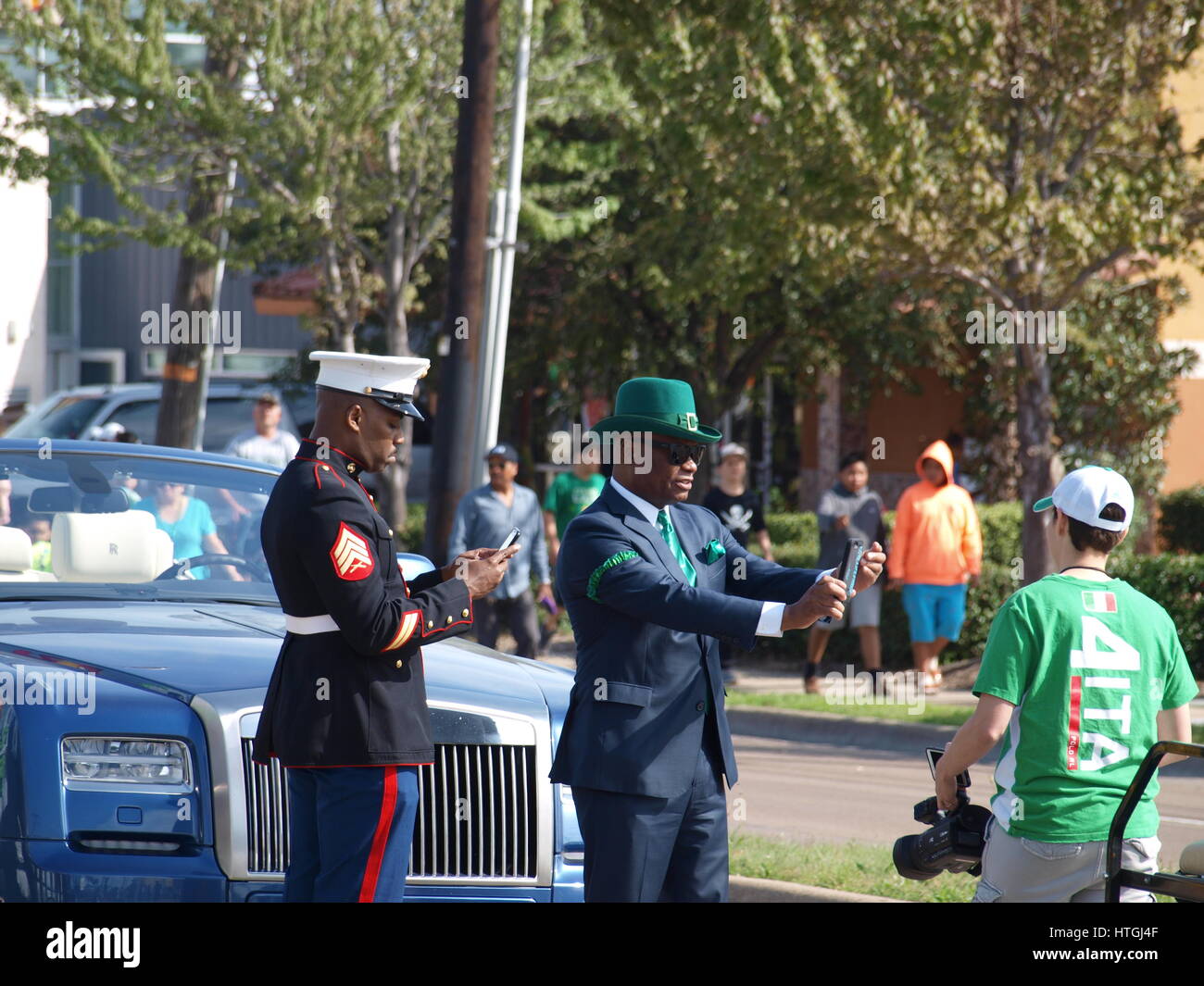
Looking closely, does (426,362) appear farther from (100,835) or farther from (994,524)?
(994,524)

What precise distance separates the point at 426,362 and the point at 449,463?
8255mm

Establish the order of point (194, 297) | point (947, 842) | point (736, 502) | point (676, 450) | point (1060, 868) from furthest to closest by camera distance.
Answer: point (194, 297) < point (736, 502) < point (676, 450) < point (947, 842) < point (1060, 868)

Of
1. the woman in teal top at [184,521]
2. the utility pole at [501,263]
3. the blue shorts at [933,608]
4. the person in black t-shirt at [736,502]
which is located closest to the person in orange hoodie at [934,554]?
the blue shorts at [933,608]

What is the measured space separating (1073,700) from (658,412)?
51.8 inches

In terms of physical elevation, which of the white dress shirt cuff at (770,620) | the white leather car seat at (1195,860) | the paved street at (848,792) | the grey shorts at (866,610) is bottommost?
the paved street at (848,792)

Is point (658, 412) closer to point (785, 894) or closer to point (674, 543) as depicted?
point (674, 543)

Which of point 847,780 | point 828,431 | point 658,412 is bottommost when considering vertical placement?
point 847,780

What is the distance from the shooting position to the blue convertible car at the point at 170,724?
418 cm

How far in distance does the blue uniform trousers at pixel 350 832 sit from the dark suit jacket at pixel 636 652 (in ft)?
1.52

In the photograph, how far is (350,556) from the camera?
399 cm

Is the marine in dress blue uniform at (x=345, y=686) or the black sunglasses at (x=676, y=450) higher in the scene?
the black sunglasses at (x=676, y=450)

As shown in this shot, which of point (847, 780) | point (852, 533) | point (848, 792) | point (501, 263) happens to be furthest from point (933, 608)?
point (501, 263)

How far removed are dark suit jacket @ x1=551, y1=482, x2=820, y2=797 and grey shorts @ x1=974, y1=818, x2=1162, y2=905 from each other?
0.80 metres

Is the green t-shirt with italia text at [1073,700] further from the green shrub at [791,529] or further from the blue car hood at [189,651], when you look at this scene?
the green shrub at [791,529]
